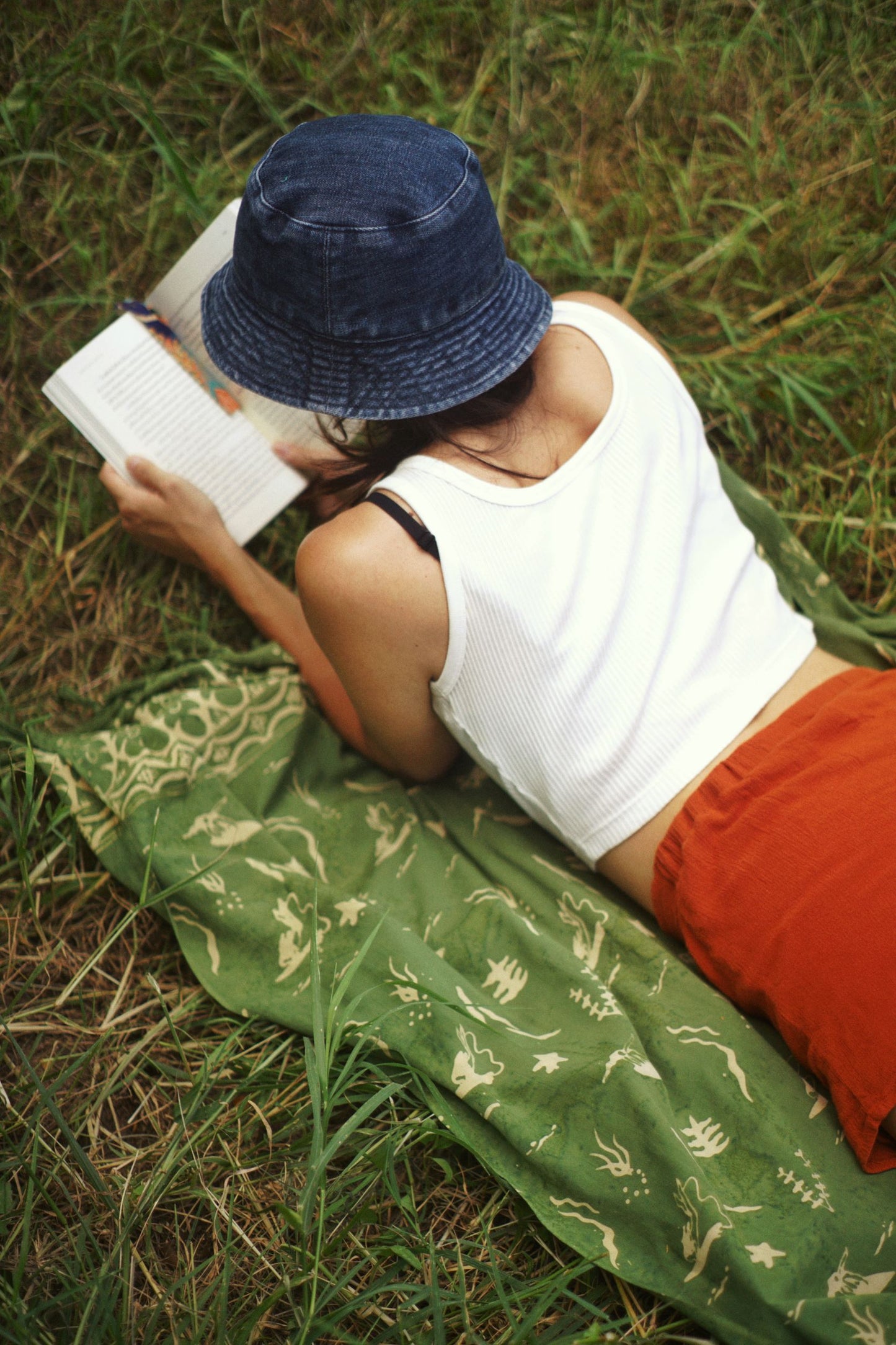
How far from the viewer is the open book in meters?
1.69

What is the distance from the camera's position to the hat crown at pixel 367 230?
39.8 inches

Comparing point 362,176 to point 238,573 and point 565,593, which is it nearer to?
point 565,593

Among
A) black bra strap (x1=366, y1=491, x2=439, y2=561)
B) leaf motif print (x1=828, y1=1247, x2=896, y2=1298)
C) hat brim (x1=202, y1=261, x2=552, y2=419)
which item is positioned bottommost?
leaf motif print (x1=828, y1=1247, x2=896, y2=1298)

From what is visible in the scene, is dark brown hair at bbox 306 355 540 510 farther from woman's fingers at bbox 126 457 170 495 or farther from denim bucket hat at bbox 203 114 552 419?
woman's fingers at bbox 126 457 170 495

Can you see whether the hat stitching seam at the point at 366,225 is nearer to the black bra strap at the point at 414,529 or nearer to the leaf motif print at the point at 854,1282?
the black bra strap at the point at 414,529

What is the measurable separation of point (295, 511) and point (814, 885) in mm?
1256

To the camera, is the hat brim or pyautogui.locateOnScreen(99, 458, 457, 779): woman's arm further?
pyautogui.locateOnScreen(99, 458, 457, 779): woman's arm

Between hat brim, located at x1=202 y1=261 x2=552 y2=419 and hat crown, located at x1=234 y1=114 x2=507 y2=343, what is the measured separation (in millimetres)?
19

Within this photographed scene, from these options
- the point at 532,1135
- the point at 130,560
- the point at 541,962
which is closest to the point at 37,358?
the point at 130,560

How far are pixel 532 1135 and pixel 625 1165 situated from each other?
0.41ft

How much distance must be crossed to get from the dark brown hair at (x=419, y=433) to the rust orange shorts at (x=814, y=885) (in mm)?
518

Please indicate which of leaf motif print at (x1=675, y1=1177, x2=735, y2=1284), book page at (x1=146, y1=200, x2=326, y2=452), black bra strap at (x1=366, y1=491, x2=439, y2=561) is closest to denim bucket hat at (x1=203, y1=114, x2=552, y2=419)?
black bra strap at (x1=366, y1=491, x2=439, y2=561)

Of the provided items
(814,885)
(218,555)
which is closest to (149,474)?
(218,555)

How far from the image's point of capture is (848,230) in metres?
2.03
